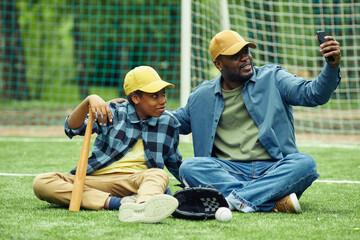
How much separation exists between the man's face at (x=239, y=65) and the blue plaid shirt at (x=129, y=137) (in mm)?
544

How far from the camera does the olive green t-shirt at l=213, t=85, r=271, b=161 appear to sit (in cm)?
364

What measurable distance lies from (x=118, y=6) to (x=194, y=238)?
52.1 ft

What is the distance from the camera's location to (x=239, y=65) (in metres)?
3.77

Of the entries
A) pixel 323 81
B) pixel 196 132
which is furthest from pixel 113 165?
pixel 323 81

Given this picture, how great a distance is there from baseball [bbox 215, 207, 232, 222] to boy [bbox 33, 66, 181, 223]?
0.45 metres

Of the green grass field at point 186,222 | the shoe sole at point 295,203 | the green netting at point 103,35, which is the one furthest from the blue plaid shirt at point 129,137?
the green netting at point 103,35

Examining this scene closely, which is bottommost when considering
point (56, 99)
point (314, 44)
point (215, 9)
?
point (56, 99)

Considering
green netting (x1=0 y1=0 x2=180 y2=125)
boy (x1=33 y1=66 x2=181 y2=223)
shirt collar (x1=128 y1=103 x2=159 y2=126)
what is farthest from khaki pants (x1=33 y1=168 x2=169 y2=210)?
green netting (x1=0 y1=0 x2=180 y2=125)

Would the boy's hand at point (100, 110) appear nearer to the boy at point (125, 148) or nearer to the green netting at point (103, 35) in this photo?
the boy at point (125, 148)

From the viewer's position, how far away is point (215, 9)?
9.33 meters

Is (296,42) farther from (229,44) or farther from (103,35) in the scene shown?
(229,44)

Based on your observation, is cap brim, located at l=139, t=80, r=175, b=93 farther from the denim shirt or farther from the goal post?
the goal post

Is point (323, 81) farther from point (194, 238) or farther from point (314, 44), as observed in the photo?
point (314, 44)

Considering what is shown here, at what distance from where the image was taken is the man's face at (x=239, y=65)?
147 inches
